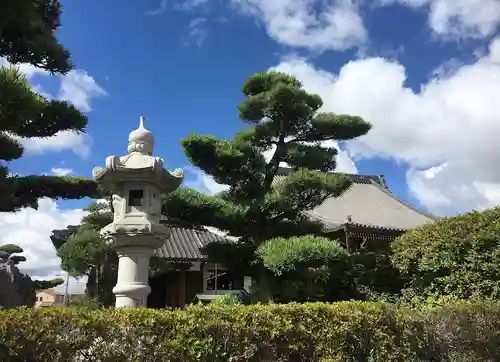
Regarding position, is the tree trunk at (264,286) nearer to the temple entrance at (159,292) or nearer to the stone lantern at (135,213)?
the stone lantern at (135,213)

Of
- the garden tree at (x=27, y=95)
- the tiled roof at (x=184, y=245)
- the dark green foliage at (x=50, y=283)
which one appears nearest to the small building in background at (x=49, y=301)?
the dark green foliage at (x=50, y=283)

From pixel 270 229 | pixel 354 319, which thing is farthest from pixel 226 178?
pixel 354 319

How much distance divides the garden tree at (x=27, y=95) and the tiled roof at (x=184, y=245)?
5.33m

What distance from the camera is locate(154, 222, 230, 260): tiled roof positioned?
14613mm

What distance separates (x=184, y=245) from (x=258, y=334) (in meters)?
10.8

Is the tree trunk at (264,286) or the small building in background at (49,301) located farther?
the tree trunk at (264,286)

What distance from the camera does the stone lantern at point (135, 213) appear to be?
282 inches

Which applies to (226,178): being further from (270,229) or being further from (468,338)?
(468,338)

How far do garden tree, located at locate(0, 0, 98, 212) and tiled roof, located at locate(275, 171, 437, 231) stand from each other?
10.2 meters

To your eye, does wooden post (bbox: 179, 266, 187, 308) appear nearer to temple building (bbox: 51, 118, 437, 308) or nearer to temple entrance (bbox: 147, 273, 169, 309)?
temple building (bbox: 51, 118, 437, 308)

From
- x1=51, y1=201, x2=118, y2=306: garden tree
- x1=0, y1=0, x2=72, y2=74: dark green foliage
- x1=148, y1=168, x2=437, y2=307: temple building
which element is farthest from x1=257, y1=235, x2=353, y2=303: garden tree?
x1=0, y1=0, x2=72, y2=74: dark green foliage

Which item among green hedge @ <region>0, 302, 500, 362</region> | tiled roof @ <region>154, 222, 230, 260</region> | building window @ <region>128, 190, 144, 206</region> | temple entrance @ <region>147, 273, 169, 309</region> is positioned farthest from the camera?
temple entrance @ <region>147, 273, 169, 309</region>

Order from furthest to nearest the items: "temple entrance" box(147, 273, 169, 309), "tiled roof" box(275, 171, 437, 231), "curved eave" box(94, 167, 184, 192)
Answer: "tiled roof" box(275, 171, 437, 231)
"temple entrance" box(147, 273, 169, 309)
"curved eave" box(94, 167, 184, 192)

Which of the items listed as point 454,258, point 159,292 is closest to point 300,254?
point 454,258
